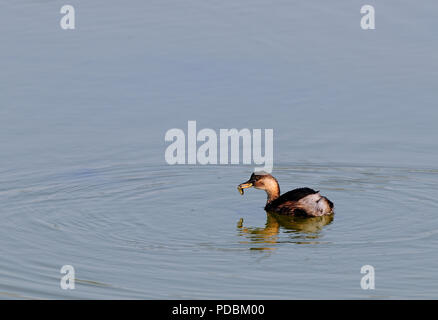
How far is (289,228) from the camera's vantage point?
1659 centimetres

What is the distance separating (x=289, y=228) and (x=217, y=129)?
12.3ft

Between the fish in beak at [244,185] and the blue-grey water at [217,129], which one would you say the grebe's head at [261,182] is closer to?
the fish in beak at [244,185]

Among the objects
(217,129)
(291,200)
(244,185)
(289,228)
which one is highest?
(217,129)

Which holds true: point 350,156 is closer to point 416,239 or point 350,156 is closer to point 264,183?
point 264,183

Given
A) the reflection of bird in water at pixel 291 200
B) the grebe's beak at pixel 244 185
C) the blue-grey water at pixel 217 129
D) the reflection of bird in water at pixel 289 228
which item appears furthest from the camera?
the grebe's beak at pixel 244 185

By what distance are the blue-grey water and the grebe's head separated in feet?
1.00

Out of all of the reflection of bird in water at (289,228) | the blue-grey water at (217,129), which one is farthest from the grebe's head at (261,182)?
the reflection of bird in water at (289,228)

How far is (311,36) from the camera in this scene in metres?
23.8

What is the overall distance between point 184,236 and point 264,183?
2.63 metres

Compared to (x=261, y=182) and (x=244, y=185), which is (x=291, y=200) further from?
(x=244, y=185)

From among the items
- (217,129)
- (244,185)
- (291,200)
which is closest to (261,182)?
(244,185)

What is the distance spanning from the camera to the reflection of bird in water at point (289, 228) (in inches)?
616

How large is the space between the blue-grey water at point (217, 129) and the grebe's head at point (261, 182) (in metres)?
0.30

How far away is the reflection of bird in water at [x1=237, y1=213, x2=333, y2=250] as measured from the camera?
51.4ft
